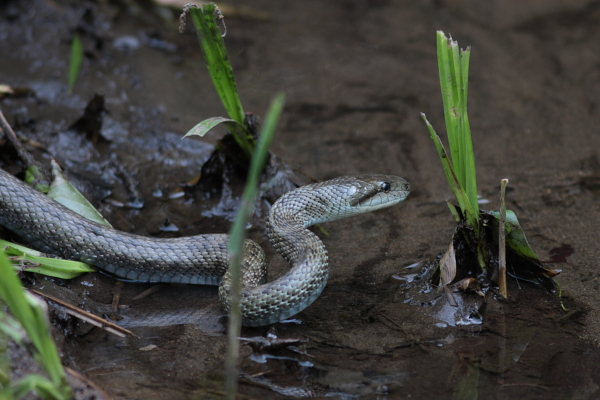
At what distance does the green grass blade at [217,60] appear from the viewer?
5.24m

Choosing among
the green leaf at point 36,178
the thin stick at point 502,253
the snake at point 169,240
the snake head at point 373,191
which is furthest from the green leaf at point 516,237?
the green leaf at point 36,178

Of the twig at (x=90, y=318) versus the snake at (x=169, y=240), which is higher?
the snake at (x=169, y=240)

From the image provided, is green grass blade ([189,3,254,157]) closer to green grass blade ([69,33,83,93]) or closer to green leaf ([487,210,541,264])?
green leaf ([487,210,541,264])

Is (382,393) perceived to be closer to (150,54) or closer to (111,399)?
(111,399)

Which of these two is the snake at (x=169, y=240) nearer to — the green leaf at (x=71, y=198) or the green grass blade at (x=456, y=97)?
the green leaf at (x=71, y=198)

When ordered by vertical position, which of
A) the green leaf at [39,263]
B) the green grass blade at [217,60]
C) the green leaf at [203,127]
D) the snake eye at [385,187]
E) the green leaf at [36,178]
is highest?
the green grass blade at [217,60]

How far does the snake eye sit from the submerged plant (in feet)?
Answer: 3.56

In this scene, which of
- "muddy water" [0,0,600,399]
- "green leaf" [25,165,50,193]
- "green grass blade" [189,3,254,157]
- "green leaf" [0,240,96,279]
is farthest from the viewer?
"green leaf" [25,165,50,193]

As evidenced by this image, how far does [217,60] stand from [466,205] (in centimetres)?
261

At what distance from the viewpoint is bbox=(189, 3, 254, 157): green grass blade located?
17.2ft

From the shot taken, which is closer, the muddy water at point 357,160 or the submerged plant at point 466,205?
the muddy water at point 357,160

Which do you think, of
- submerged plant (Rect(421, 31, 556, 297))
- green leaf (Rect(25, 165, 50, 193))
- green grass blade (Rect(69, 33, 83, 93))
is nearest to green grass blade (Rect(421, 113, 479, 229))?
submerged plant (Rect(421, 31, 556, 297))

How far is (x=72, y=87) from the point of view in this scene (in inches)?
326

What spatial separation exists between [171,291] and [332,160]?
9.17 feet
